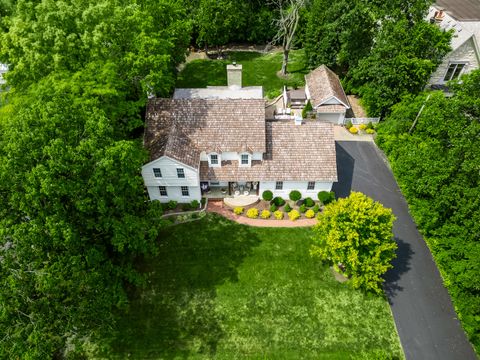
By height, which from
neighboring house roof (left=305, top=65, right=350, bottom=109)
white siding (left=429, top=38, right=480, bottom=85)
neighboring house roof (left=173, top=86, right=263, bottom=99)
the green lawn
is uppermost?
white siding (left=429, top=38, right=480, bottom=85)

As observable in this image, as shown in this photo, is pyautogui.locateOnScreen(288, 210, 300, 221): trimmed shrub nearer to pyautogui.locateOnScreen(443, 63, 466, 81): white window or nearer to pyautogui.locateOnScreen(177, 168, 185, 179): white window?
pyautogui.locateOnScreen(177, 168, 185, 179): white window

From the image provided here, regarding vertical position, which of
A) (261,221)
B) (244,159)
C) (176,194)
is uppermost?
(244,159)

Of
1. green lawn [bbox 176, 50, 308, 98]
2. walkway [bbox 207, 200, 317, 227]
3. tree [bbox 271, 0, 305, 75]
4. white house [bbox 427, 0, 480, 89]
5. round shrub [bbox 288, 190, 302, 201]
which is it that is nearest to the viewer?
walkway [bbox 207, 200, 317, 227]

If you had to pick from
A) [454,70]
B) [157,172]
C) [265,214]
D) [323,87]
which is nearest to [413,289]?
[265,214]

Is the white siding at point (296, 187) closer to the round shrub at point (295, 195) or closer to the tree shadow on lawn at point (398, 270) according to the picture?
the round shrub at point (295, 195)

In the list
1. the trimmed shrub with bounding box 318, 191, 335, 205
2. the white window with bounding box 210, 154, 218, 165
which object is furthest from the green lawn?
the trimmed shrub with bounding box 318, 191, 335, 205

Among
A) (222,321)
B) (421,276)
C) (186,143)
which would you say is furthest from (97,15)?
(421,276)

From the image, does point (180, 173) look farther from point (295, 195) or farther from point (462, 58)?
point (462, 58)

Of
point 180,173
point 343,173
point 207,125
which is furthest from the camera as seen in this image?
point 343,173
